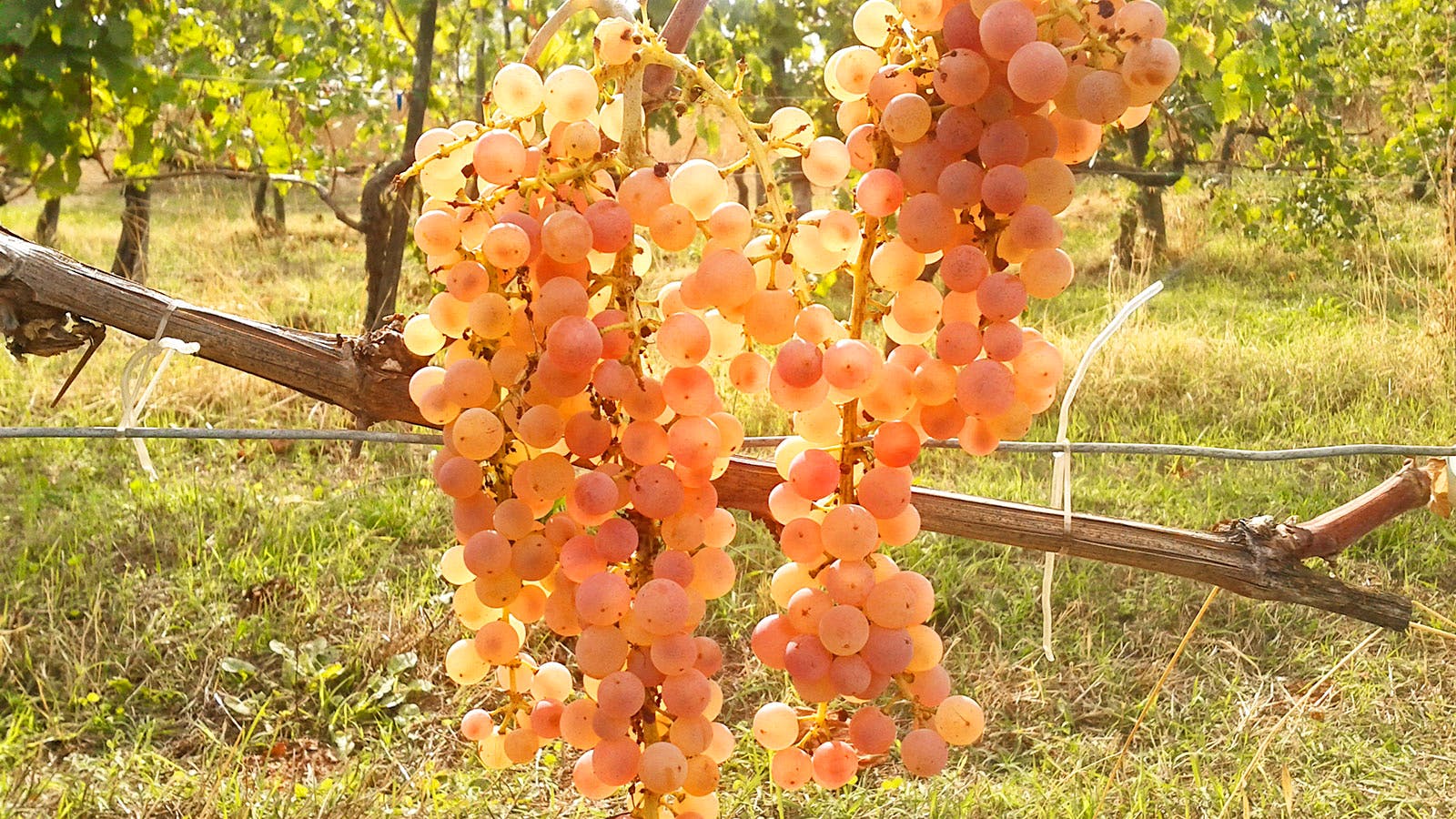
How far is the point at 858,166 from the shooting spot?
1.93ft

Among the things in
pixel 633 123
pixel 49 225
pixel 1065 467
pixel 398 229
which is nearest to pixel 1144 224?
pixel 398 229

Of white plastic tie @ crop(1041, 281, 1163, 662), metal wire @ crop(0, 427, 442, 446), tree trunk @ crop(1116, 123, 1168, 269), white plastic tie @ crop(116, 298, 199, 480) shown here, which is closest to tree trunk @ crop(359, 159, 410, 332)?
metal wire @ crop(0, 427, 442, 446)

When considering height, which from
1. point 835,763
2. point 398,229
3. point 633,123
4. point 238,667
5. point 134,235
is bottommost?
point 238,667

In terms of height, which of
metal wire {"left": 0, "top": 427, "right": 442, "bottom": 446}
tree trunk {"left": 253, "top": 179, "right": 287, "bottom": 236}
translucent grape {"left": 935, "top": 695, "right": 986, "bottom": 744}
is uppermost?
tree trunk {"left": 253, "top": 179, "right": 287, "bottom": 236}

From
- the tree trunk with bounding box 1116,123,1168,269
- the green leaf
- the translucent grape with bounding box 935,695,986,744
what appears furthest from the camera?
the tree trunk with bounding box 1116,123,1168,269

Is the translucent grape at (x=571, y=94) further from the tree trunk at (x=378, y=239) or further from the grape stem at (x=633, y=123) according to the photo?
the tree trunk at (x=378, y=239)

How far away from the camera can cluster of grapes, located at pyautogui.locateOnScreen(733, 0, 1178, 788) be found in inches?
20.7

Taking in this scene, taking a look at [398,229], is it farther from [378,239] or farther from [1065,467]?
[1065,467]

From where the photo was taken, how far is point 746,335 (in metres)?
0.63

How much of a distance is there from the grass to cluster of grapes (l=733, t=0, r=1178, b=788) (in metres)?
0.94

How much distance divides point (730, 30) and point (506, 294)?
354cm

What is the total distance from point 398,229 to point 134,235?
6.55 feet

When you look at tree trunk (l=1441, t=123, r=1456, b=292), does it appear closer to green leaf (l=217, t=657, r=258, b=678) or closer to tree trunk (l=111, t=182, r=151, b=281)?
green leaf (l=217, t=657, r=258, b=678)

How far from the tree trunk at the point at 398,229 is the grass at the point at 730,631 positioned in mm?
359
